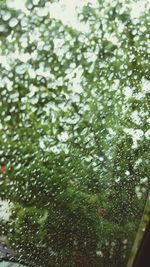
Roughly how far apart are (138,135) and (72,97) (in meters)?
0.63

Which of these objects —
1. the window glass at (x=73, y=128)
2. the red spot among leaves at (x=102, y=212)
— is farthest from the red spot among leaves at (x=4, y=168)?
the red spot among leaves at (x=102, y=212)

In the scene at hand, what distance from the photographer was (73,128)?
168cm

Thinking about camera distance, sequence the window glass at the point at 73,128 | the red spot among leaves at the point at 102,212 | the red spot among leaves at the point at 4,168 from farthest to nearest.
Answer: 1. the red spot among leaves at the point at 102,212
2. the red spot among leaves at the point at 4,168
3. the window glass at the point at 73,128

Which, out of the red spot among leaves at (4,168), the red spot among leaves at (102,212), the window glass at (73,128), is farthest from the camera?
the red spot among leaves at (102,212)

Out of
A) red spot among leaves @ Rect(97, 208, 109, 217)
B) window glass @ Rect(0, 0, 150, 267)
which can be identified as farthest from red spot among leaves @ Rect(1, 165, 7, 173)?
red spot among leaves @ Rect(97, 208, 109, 217)

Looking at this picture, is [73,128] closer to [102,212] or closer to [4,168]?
[4,168]

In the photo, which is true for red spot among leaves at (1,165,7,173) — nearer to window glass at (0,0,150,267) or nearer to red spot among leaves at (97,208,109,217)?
window glass at (0,0,150,267)

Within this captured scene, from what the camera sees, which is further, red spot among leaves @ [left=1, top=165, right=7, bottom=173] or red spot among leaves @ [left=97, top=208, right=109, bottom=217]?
red spot among leaves @ [left=97, top=208, right=109, bottom=217]

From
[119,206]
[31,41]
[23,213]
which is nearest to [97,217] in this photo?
[119,206]

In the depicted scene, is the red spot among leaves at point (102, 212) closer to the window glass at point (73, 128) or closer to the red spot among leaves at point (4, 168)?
the window glass at point (73, 128)

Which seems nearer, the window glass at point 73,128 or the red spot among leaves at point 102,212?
the window glass at point 73,128

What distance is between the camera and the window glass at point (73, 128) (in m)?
1.25

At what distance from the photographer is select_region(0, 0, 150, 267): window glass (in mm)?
1246

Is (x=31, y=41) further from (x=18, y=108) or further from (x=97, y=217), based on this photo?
(x=97, y=217)
